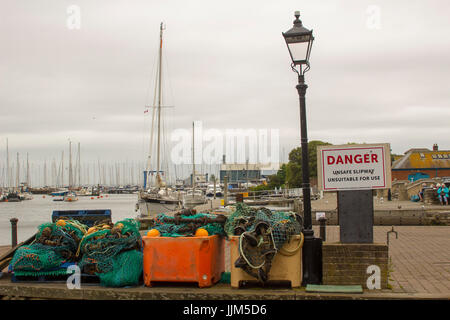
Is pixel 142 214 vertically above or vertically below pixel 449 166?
below

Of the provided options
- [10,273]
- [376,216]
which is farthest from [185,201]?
[10,273]

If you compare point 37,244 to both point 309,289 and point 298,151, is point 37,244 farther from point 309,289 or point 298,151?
point 298,151

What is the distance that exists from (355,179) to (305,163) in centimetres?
85

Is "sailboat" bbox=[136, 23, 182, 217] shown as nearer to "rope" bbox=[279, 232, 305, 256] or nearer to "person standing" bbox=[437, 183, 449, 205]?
"person standing" bbox=[437, 183, 449, 205]

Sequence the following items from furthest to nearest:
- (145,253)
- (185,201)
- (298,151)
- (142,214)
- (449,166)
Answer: (298,151)
(449,166)
(185,201)
(142,214)
(145,253)

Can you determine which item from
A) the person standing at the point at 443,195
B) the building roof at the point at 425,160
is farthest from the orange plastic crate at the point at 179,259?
the building roof at the point at 425,160

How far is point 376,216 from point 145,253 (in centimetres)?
1853

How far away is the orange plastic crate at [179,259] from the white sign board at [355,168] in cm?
220

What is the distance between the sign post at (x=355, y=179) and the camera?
7883 mm

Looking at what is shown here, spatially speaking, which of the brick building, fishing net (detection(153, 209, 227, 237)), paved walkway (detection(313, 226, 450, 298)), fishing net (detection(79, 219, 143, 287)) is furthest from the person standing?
the brick building

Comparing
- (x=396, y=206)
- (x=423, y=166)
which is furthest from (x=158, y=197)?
(x=423, y=166)

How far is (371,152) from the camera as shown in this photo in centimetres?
810

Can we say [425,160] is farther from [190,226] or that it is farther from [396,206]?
[190,226]

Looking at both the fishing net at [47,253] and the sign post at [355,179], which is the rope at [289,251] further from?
the fishing net at [47,253]
